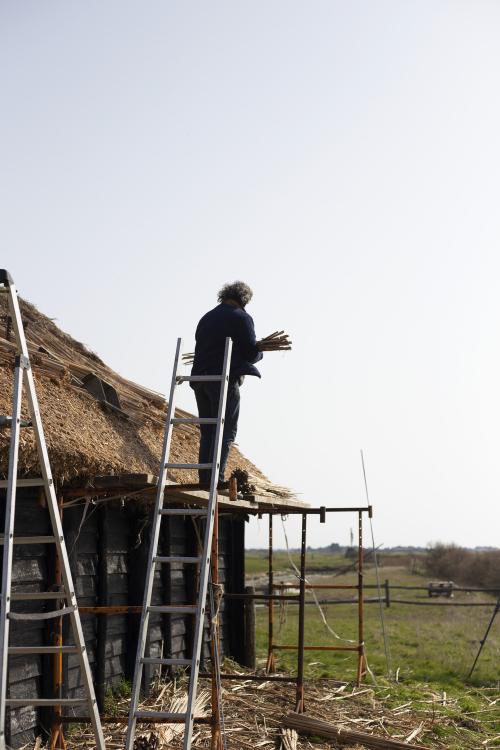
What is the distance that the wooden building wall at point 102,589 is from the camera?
7285 mm

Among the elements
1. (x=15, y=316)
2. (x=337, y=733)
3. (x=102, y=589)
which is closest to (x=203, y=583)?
(x=15, y=316)

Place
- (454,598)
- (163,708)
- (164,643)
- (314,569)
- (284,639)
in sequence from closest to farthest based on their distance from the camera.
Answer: (163,708)
(164,643)
(284,639)
(454,598)
(314,569)

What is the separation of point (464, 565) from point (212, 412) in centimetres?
3396

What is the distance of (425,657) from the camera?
50.1 ft

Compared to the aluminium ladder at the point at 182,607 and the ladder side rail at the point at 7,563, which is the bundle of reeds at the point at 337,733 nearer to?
the aluminium ladder at the point at 182,607

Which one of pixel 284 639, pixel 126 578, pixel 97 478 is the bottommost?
pixel 284 639

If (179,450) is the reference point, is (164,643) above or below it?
below

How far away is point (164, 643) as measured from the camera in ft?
32.9

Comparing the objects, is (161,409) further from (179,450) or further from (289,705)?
(289,705)

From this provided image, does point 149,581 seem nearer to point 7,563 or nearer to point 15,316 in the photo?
A: point 7,563

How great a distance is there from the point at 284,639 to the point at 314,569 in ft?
84.9

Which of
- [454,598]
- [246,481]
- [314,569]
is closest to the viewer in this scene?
[246,481]

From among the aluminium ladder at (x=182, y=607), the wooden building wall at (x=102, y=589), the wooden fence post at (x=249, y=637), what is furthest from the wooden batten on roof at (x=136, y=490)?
the wooden fence post at (x=249, y=637)

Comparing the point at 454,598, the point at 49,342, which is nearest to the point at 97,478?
the point at 49,342
